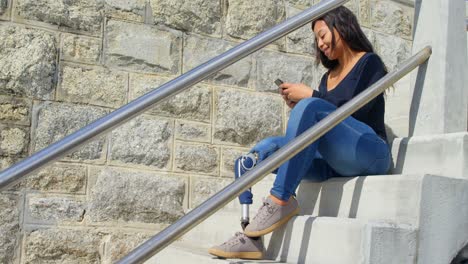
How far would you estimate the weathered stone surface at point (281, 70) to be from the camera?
150 inches

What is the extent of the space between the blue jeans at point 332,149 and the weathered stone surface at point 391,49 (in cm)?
192

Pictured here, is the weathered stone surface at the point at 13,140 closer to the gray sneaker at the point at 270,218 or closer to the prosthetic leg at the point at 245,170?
the prosthetic leg at the point at 245,170

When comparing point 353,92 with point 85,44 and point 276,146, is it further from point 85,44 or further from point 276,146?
point 85,44

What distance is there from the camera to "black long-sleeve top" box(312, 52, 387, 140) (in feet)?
8.50

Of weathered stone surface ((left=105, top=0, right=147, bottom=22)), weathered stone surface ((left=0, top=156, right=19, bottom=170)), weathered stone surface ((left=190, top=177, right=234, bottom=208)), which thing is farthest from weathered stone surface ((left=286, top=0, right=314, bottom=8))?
weathered stone surface ((left=0, top=156, right=19, bottom=170))

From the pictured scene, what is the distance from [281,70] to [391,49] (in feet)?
2.97

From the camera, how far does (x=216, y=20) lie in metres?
3.70

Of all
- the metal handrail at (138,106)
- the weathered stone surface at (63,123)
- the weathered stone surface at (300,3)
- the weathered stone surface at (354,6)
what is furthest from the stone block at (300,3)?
the metal handrail at (138,106)

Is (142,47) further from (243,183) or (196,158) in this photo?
(243,183)

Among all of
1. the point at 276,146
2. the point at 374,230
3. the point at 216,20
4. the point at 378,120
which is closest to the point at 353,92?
the point at 378,120

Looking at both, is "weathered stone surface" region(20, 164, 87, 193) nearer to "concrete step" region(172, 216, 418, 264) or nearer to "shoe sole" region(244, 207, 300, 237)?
"concrete step" region(172, 216, 418, 264)

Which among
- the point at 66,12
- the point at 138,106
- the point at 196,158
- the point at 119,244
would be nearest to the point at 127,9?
the point at 66,12

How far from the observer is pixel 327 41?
8.90ft

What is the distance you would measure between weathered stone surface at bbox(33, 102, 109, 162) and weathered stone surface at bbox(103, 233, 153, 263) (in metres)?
0.38
